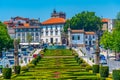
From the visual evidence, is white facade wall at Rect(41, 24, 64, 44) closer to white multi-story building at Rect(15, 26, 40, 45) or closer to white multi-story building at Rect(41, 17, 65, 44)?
white multi-story building at Rect(41, 17, 65, 44)

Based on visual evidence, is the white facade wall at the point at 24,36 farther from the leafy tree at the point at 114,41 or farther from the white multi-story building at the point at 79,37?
the leafy tree at the point at 114,41

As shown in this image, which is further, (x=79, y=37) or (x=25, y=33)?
(x=25, y=33)

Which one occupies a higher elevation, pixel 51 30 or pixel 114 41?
pixel 51 30

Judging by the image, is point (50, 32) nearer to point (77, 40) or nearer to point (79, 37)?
point (77, 40)

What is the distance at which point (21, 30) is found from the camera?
190 m

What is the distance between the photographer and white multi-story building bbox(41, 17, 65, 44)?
190125mm

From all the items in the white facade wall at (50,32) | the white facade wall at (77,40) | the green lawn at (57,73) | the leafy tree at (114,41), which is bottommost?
the green lawn at (57,73)

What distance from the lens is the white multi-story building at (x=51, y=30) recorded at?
190125 mm

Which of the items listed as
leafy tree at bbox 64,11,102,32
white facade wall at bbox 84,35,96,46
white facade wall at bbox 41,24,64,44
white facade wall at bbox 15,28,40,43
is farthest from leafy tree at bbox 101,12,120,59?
white facade wall at bbox 41,24,64,44

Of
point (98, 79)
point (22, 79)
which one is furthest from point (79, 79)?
point (22, 79)

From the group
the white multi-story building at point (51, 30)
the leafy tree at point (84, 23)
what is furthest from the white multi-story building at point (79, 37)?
the white multi-story building at point (51, 30)

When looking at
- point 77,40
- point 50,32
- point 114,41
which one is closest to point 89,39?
point 77,40

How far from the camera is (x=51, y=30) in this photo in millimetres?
191875

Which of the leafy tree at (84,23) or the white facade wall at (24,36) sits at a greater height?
the leafy tree at (84,23)
